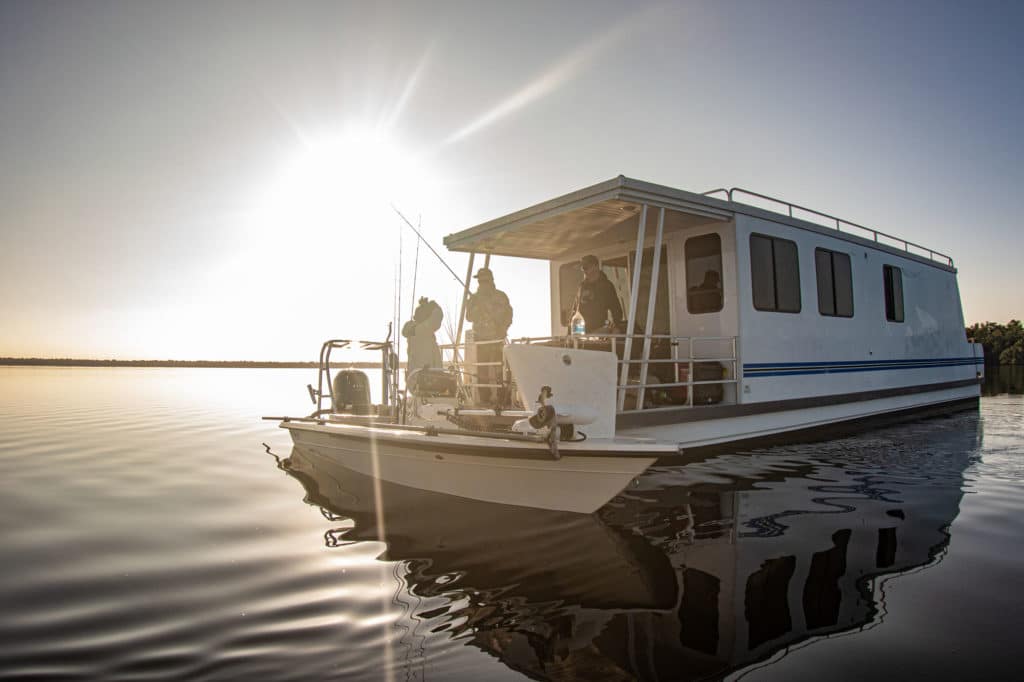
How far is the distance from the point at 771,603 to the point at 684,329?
248 inches

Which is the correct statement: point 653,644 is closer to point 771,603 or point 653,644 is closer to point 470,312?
point 771,603

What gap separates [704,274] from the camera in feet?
30.0

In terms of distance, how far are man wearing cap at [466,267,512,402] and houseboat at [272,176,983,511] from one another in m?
0.07

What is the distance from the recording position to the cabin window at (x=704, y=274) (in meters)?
8.93

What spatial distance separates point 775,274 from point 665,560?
6.47 m

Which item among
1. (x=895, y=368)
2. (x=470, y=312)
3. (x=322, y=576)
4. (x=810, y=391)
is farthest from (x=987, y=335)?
(x=322, y=576)

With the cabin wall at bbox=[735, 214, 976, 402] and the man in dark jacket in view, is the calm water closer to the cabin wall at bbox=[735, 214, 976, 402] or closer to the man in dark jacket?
the cabin wall at bbox=[735, 214, 976, 402]

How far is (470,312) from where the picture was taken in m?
9.01

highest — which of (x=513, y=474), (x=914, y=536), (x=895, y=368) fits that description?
(x=895, y=368)

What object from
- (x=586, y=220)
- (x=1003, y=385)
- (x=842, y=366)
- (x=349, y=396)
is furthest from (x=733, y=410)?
(x=1003, y=385)

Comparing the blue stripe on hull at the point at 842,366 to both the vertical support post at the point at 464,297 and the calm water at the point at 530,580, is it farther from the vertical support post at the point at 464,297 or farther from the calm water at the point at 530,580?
the vertical support post at the point at 464,297

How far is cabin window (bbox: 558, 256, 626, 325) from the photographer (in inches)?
425

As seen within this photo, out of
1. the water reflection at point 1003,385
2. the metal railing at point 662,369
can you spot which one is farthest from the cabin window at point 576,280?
the water reflection at point 1003,385

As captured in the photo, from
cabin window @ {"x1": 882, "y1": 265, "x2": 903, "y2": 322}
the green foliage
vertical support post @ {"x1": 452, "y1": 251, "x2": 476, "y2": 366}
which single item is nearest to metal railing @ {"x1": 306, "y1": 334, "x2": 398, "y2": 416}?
vertical support post @ {"x1": 452, "y1": 251, "x2": 476, "y2": 366}
